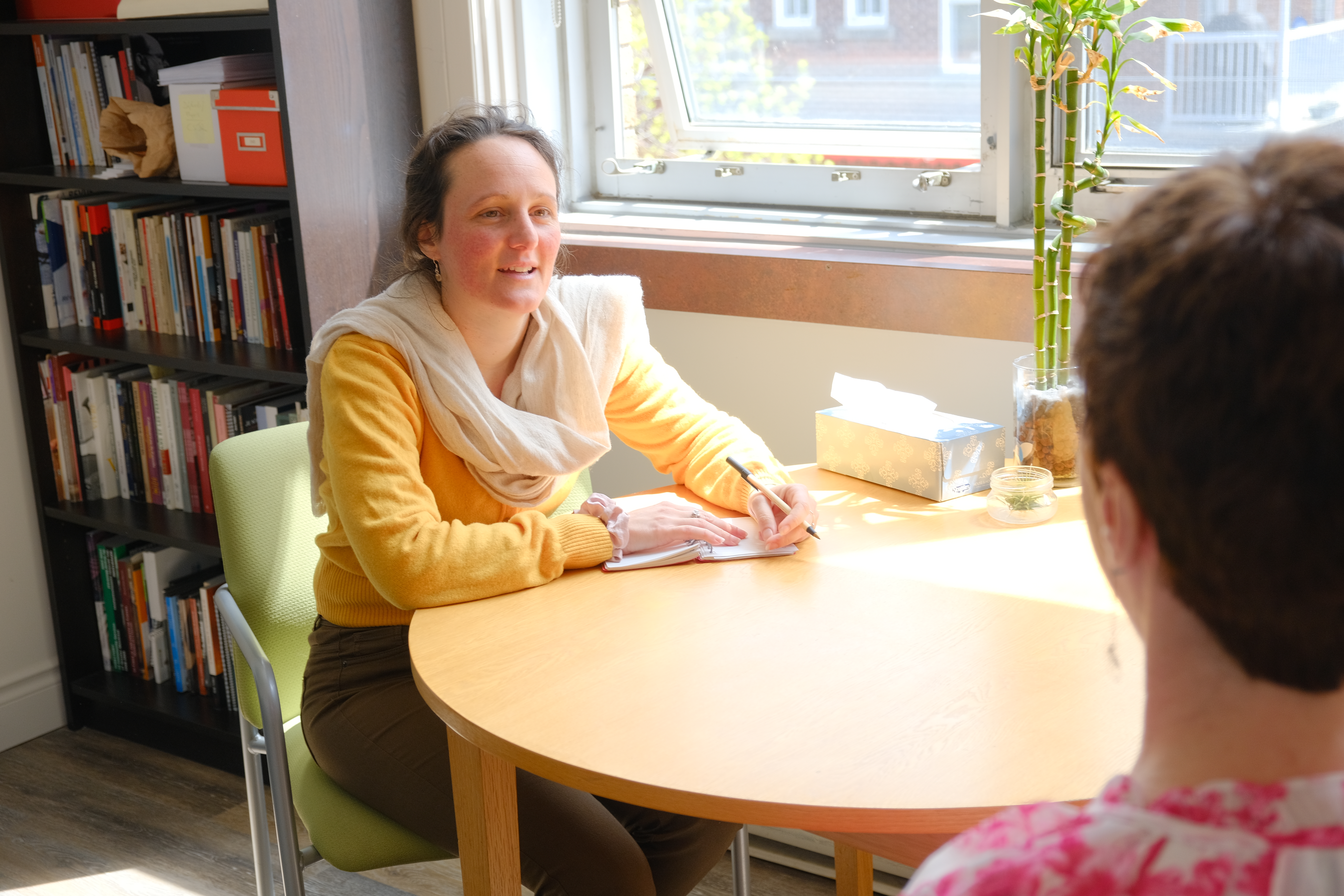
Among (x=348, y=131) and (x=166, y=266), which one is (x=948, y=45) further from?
(x=166, y=266)

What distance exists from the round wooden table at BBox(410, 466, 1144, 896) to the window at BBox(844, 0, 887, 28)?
114 cm

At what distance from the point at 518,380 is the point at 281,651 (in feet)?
1.68

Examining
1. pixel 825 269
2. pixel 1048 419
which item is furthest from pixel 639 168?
pixel 1048 419

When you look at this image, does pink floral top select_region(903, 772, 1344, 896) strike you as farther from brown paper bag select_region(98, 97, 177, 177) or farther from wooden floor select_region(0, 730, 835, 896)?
brown paper bag select_region(98, 97, 177, 177)

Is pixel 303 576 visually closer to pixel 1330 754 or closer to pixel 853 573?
pixel 853 573

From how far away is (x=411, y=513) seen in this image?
1547mm

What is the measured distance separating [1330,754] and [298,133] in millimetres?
2113

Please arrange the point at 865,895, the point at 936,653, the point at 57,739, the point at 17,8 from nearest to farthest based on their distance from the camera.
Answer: the point at 936,653 < the point at 865,895 < the point at 17,8 < the point at 57,739

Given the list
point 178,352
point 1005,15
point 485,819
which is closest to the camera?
Result: point 485,819

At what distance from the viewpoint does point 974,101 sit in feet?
7.64

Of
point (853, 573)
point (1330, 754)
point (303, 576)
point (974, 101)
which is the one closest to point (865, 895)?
point (853, 573)

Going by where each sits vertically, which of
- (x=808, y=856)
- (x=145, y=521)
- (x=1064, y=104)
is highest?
(x=1064, y=104)

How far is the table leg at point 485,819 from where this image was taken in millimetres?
1348

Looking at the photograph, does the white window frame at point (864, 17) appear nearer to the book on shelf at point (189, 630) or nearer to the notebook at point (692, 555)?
the notebook at point (692, 555)
